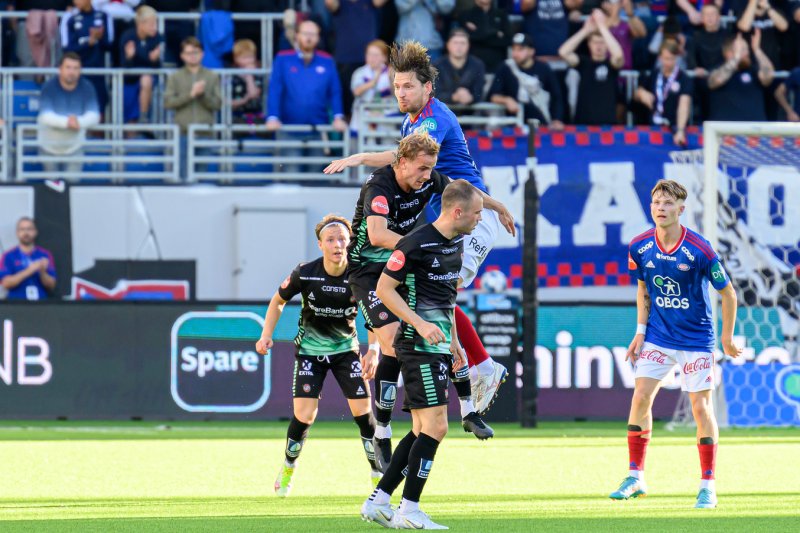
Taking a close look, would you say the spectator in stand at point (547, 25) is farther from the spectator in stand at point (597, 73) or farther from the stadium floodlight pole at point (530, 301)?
the stadium floodlight pole at point (530, 301)

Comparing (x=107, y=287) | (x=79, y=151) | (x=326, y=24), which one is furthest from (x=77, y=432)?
(x=326, y=24)

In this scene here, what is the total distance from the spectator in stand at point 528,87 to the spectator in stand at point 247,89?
3.38 metres

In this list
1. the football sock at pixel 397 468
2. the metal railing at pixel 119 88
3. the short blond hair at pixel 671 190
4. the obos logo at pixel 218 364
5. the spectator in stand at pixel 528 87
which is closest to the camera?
the football sock at pixel 397 468

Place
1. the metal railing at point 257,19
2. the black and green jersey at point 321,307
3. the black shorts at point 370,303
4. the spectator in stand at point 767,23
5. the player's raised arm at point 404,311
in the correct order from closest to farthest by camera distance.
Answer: the player's raised arm at point 404,311
the black shorts at point 370,303
the black and green jersey at point 321,307
the metal railing at point 257,19
the spectator in stand at point 767,23

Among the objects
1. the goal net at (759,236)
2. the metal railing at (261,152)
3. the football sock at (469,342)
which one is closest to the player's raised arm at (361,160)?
the football sock at (469,342)

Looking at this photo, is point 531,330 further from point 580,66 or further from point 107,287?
point 107,287

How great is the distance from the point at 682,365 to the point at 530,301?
7.56 metres

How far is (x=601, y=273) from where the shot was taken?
19812 millimetres

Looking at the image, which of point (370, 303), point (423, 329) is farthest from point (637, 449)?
point (423, 329)

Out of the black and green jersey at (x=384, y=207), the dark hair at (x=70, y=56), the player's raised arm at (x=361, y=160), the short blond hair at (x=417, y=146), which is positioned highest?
the dark hair at (x=70, y=56)

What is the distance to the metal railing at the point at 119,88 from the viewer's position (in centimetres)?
1989

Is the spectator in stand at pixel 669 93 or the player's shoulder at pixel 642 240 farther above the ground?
the spectator in stand at pixel 669 93

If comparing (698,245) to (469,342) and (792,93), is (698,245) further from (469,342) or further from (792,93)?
(792,93)

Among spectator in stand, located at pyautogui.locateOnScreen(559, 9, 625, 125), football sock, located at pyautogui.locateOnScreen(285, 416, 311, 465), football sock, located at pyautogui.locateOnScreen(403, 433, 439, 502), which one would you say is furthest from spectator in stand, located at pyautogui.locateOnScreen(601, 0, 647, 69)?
football sock, located at pyautogui.locateOnScreen(403, 433, 439, 502)
